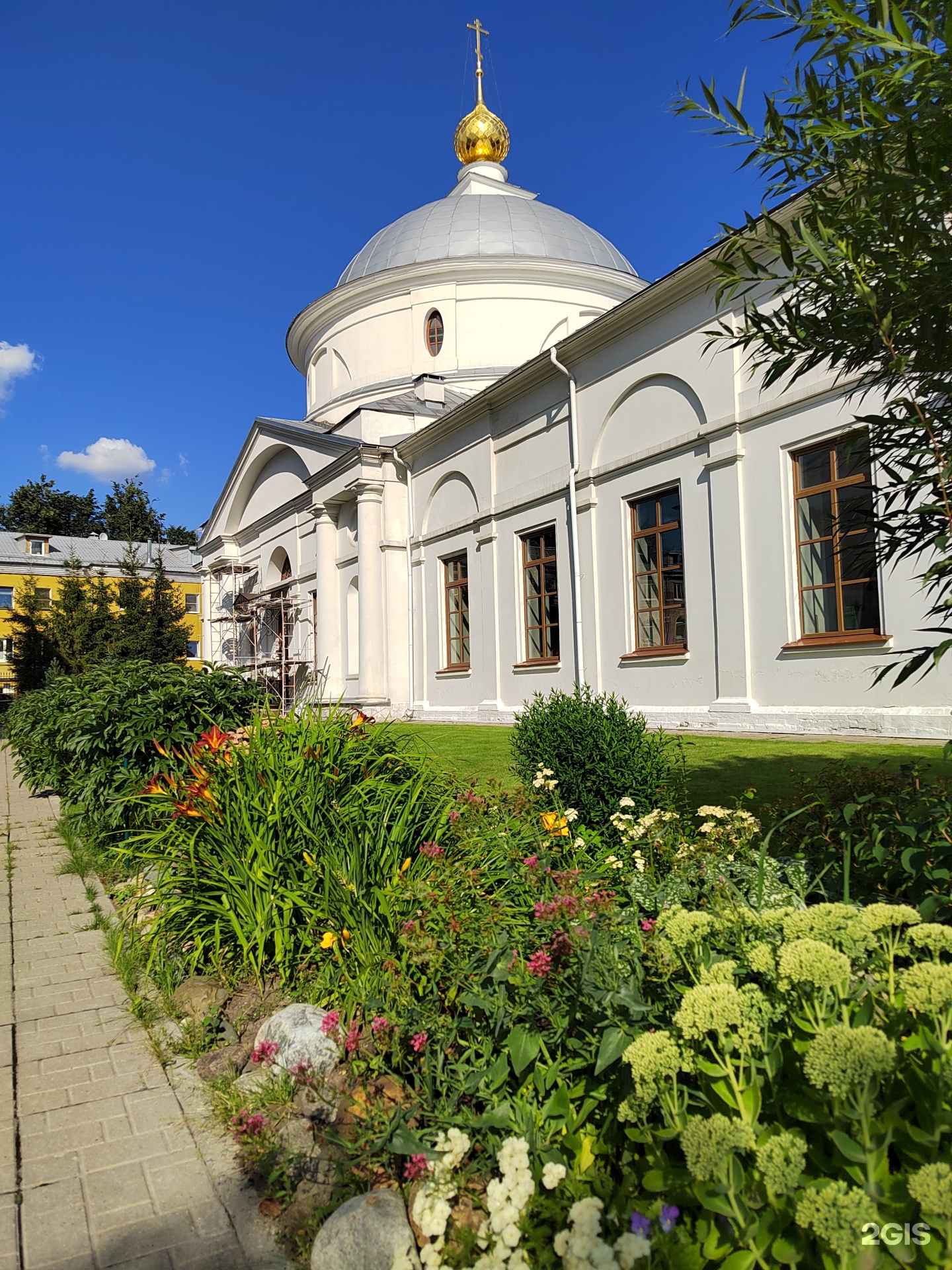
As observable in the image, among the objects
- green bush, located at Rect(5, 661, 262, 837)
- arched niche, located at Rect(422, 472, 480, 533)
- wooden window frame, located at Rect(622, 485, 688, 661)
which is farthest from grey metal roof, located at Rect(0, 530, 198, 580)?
green bush, located at Rect(5, 661, 262, 837)

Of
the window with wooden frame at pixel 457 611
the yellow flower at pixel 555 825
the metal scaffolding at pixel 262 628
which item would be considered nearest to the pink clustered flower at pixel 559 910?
the yellow flower at pixel 555 825

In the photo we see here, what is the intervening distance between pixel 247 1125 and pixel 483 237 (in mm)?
26456

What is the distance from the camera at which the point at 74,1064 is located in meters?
3.45

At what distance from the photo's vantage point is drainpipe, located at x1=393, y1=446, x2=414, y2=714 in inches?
826

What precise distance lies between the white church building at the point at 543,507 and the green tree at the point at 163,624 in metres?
2.13

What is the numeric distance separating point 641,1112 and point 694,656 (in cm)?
1128

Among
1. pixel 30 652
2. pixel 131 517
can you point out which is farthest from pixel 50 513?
pixel 30 652

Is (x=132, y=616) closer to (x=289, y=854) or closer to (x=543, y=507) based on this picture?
(x=543, y=507)

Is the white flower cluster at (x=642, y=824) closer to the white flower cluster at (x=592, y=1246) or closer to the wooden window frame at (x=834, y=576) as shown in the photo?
the white flower cluster at (x=592, y=1246)

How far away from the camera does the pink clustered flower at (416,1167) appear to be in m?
2.25

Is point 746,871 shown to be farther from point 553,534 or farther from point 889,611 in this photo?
point 553,534

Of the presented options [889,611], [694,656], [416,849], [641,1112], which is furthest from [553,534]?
[641,1112]

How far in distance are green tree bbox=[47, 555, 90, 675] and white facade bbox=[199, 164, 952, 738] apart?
233 inches

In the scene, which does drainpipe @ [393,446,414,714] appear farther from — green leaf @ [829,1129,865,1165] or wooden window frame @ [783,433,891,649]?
green leaf @ [829,1129,865,1165]
